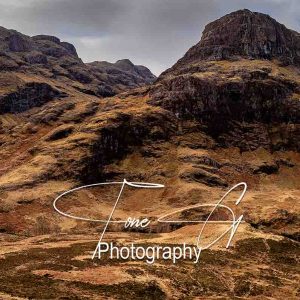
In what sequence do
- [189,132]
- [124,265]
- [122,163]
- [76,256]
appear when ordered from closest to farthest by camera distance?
[124,265], [76,256], [122,163], [189,132]

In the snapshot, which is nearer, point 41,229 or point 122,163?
point 41,229

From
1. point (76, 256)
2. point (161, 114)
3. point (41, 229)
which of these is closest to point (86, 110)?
point (161, 114)

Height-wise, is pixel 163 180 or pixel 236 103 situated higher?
pixel 236 103

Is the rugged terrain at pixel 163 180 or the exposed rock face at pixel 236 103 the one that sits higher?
the exposed rock face at pixel 236 103

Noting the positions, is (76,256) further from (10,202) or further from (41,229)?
(10,202)

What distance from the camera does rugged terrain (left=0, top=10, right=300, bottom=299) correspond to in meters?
64.2

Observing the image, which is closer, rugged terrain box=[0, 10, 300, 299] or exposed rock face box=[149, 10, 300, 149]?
rugged terrain box=[0, 10, 300, 299]

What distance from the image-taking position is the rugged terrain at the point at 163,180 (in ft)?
211

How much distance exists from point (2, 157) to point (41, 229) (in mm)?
58716

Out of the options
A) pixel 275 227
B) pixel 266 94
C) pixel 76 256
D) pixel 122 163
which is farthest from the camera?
pixel 266 94

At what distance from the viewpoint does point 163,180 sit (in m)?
144

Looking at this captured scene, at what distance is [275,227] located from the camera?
10731 centimetres

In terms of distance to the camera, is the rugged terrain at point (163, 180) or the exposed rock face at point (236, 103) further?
the exposed rock face at point (236, 103)

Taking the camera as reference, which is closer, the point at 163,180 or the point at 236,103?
the point at 163,180
